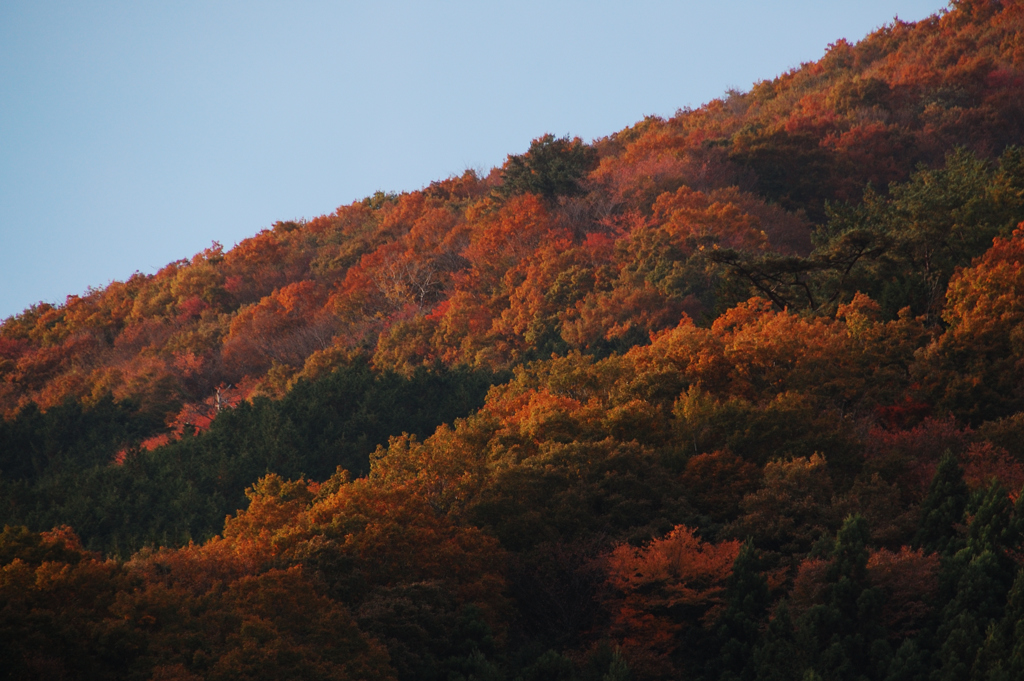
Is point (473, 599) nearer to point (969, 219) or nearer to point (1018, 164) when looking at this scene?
point (969, 219)

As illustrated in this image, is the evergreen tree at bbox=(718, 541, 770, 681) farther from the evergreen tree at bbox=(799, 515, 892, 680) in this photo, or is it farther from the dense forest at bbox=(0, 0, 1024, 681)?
the evergreen tree at bbox=(799, 515, 892, 680)

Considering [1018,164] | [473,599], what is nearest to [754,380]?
[473,599]

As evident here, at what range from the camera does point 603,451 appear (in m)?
28.8

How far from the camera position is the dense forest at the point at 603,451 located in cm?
2258

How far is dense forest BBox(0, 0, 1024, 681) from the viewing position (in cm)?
2258

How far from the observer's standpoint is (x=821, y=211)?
192 ft

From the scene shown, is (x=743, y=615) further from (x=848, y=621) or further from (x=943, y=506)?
(x=943, y=506)

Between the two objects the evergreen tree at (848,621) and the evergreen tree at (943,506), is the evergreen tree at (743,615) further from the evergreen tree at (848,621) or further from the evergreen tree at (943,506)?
the evergreen tree at (943,506)

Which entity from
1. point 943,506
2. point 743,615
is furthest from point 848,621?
point 943,506

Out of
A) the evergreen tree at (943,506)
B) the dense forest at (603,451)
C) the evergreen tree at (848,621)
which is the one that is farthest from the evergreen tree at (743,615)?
the evergreen tree at (943,506)

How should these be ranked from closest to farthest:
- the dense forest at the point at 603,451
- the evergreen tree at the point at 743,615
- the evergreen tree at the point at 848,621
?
the dense forest at the point at 603,451, the evergreen tree at the point at 848,621, the evergreen tree at the point at 743,615

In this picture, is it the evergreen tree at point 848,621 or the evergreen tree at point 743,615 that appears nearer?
the evergreen tree at point 848,621

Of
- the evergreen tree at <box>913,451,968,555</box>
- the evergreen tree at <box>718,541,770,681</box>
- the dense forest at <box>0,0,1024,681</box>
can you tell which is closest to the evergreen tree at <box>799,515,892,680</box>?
the dense forest at <box>0,0,1024,681</box>

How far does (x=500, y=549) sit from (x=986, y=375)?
15699mm
